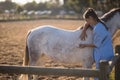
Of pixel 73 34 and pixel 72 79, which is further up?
pixel 73 34

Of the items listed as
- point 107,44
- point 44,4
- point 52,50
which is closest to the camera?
point 107,44

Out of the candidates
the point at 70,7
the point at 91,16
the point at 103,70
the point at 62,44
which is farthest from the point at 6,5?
the point at 103,70

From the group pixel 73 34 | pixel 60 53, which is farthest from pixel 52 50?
pixel 73 34

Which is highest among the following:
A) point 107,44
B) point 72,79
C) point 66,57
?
point 107,44

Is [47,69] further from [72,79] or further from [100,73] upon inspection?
[72,79]

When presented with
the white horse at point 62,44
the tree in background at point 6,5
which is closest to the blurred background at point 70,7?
the tree in background at point 6,5

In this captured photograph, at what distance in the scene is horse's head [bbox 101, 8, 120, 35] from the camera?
20.1ft

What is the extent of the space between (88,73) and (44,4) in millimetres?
106800

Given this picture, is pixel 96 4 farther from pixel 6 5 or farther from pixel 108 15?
pixel 6 5

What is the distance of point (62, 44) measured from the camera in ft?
20.1

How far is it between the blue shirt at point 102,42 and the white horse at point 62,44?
830 mm

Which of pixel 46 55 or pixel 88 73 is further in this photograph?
pixel 46 55

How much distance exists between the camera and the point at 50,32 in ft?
20.8

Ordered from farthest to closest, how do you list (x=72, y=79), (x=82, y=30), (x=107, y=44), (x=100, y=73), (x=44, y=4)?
1. (x=44, y=4)
2. (x=72, y=79)
3. (x=82, y=30)
4. (x=107, y=44)
5. (x=100, y=73)
